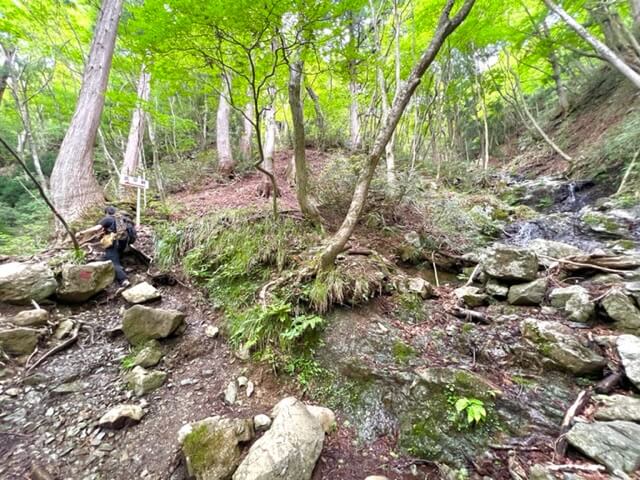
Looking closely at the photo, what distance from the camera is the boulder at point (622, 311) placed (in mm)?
2777

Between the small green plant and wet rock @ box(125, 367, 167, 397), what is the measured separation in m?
2.80

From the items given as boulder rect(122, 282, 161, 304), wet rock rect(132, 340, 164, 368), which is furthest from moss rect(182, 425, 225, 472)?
boulder rect(122, 282, 161, 304)

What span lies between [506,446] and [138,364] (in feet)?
11.2

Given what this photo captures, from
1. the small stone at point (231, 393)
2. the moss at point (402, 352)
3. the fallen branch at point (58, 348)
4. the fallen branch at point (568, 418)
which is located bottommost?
the small stone at point (231, 393)

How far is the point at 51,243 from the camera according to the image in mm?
4504

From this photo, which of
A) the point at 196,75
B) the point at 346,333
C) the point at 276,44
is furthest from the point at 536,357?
the point at 196,75

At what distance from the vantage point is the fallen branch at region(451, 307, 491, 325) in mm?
3350

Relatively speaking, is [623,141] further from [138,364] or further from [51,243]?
[51,243]

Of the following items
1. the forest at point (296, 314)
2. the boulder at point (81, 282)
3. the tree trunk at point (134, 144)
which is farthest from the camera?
the tree trunk at point (134, 144)

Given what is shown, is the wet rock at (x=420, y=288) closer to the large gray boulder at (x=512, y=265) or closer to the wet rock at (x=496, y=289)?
the wet rock at (x=496, y=289)

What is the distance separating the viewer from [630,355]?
233 centimetres

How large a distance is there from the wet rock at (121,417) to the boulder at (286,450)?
1168mm

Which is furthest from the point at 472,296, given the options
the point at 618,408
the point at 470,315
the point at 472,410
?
the point at 472,410

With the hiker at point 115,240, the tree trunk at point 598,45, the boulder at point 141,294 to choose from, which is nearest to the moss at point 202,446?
the boulder at point 141,294
